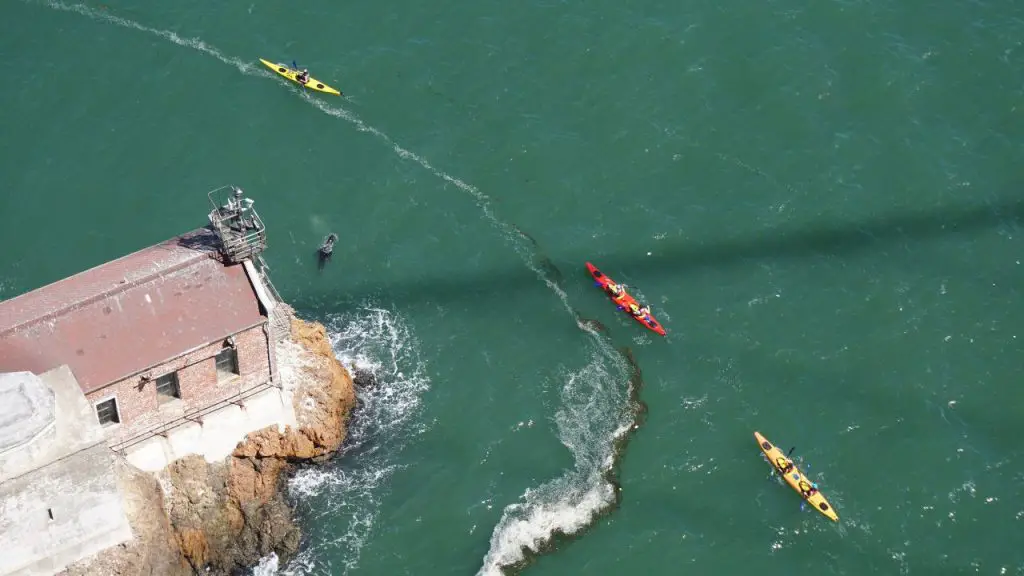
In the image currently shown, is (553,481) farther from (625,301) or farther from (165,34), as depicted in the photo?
(165,34)

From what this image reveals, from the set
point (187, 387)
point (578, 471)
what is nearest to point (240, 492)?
point (187, 387)

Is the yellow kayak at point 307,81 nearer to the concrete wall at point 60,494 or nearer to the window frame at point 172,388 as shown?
the window frame at point 172,388

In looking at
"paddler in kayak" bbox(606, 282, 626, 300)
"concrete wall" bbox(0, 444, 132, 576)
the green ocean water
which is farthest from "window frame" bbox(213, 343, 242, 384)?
"paddler in kayak" bbox(606, 282, 626, 300)

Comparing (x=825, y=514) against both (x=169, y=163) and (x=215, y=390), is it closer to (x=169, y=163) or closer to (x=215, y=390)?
(x=215, y=390)

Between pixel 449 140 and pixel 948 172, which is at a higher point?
pixel 449 140

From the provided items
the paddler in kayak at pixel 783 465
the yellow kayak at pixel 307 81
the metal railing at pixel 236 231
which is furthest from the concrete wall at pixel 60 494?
the paddler in kayak at pixel 783 465

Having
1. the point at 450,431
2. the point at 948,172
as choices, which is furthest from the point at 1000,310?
the point at 450,431

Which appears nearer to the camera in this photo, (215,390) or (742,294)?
(215,390)
